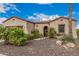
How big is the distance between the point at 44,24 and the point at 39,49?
76cm

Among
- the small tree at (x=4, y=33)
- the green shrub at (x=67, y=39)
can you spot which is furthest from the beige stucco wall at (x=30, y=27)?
the green shrub at (x=67, y=39)

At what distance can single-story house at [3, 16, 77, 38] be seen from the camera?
29.6ft

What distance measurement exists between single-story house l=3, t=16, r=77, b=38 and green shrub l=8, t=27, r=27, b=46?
0.28 meters

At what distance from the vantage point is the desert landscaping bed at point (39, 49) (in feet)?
29.1

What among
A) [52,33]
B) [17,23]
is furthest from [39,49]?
[17,23]

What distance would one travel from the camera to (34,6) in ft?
29.4

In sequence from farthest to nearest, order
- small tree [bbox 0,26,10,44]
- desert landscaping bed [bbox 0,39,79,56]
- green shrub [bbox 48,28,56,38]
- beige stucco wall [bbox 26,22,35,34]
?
small tree [bbox 0,26,10,44] < beige stucco wall [bbox 26,22,35,34] < green shrub [bbox 48,28,56,38] < desert landscaping bed [bbox 0,39,79,56]

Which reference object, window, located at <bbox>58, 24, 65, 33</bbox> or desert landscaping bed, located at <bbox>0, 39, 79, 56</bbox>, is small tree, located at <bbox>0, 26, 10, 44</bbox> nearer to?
desert landscaping bed, located at <bbox>0, 39, 79, 56</bbox>

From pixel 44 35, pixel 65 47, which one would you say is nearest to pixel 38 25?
pixel 44 35

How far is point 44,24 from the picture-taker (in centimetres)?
911

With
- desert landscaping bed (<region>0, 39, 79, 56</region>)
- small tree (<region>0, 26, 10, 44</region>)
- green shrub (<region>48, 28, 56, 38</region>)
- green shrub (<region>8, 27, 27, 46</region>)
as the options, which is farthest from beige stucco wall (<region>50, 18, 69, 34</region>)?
small tree (<region>0, 26, 10, 44</region>)

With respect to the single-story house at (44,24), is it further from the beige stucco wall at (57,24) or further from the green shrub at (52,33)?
the green shrub at (52,33)

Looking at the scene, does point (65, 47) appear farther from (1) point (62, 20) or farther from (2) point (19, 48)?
(2) point (19, 48)

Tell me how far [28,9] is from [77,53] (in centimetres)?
192
